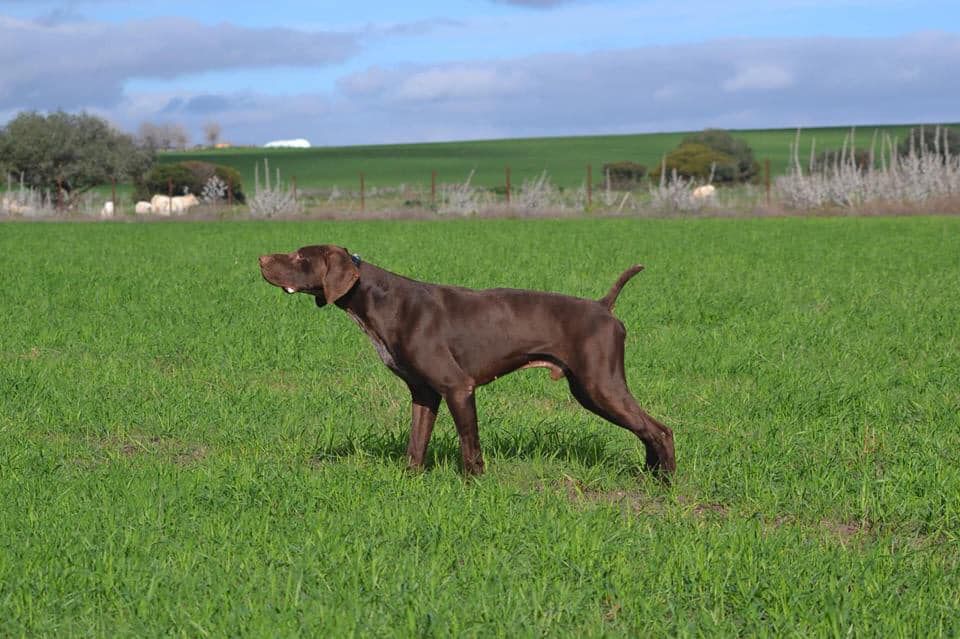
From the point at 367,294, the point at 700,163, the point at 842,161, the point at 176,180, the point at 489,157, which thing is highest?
the point at 489,157

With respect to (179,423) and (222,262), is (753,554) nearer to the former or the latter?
(179,423)

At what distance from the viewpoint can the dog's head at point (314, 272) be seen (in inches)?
262

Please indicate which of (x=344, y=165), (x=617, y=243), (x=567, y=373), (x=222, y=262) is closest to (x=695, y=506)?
(x=567, y=373)

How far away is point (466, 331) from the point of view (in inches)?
264

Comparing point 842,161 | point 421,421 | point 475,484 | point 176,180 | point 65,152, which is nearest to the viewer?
Result: point 475,484

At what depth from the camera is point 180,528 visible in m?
6.04

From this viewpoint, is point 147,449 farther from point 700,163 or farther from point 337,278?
point 700,163

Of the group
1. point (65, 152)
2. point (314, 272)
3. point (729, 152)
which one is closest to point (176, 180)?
point (65, 152)

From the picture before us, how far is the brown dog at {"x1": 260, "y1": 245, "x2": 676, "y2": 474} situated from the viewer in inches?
262

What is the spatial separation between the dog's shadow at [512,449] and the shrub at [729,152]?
2852 inches

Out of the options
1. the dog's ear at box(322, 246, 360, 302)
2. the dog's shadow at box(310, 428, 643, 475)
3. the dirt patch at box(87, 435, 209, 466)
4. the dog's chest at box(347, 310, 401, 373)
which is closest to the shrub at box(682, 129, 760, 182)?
the dog's shadow at box(310, 428, 643, 475)

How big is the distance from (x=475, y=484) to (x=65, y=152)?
205ft

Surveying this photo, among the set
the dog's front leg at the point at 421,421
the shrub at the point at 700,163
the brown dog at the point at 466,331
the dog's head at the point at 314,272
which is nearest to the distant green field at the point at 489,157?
the shrub at the point at 700,163

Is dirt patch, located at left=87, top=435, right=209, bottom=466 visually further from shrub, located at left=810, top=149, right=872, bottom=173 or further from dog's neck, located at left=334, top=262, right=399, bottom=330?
shrub, located at left=810, top=149, right=872, bottom=173
